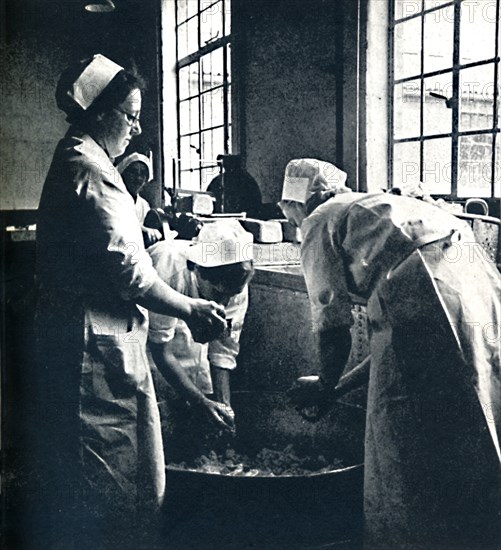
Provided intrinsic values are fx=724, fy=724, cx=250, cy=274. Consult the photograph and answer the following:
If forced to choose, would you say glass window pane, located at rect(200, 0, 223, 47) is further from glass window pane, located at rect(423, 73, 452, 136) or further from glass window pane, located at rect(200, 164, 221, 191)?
glass window pane, located at rect(423, 73, 452, 136)

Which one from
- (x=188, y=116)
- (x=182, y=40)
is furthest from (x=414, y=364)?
(x=182, y=40)

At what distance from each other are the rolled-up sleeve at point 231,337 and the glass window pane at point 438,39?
1.28m

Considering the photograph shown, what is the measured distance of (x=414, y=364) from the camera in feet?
8.57

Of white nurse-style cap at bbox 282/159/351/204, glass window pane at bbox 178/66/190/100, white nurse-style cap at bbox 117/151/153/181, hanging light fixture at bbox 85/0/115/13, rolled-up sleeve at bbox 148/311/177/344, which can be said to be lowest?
rolled-up sleeve at bbox 148/311/177/344

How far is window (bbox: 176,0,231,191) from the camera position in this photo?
277 centimetres

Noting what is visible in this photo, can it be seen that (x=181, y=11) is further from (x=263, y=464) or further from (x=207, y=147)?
(x=263, y=464)

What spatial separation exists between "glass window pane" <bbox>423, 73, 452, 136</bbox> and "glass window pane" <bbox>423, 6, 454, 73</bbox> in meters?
0.05

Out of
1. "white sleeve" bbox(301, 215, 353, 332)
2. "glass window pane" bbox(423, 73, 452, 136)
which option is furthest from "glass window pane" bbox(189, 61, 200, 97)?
"glass window pane" bbox(423, 73, 452, 136)

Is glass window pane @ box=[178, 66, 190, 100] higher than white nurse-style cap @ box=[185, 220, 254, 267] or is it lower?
higher

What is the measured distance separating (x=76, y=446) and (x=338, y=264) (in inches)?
44.7

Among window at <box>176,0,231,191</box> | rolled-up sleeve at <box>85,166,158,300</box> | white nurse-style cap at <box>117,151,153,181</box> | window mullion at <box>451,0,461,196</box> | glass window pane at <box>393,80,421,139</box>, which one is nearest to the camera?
rolled-up sleeve at <box>85,166,158,300</box>

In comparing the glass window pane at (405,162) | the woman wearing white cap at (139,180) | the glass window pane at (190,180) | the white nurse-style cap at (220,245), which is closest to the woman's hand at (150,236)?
the woman wearing white cap at (139,180)

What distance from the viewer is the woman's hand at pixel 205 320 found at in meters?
2.65

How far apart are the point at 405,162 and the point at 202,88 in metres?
0.92
